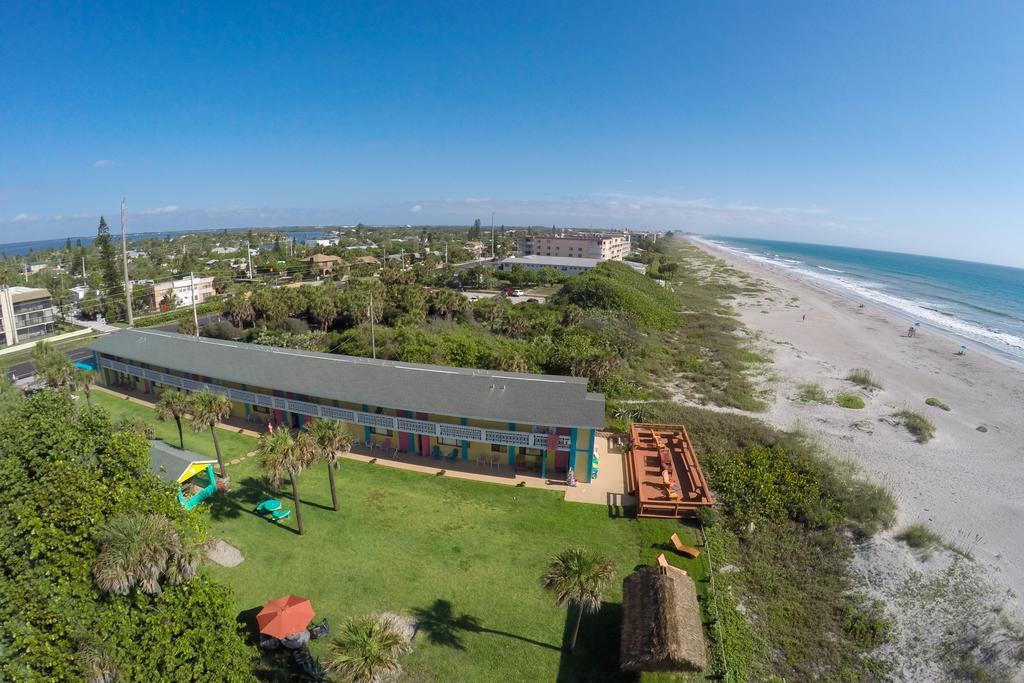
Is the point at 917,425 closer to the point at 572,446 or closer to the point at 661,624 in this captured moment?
the point at 572,446

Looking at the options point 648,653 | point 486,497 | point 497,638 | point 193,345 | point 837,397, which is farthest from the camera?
point 837,397

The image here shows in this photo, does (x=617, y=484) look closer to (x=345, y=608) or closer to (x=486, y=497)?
(x=486, y=497)

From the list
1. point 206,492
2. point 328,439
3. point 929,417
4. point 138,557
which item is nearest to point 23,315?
point 206,492

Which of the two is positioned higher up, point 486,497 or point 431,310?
point 431,310

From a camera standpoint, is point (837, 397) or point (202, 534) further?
point (837, 397)

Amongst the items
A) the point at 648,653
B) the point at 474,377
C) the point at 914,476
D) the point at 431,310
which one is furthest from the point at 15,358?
the point at 914,476

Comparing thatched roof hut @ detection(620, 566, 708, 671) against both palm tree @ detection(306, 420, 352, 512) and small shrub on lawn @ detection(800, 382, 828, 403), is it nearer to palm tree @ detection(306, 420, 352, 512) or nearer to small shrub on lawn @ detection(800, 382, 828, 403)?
palm tree @ detection(306, 420, 352, 512)
